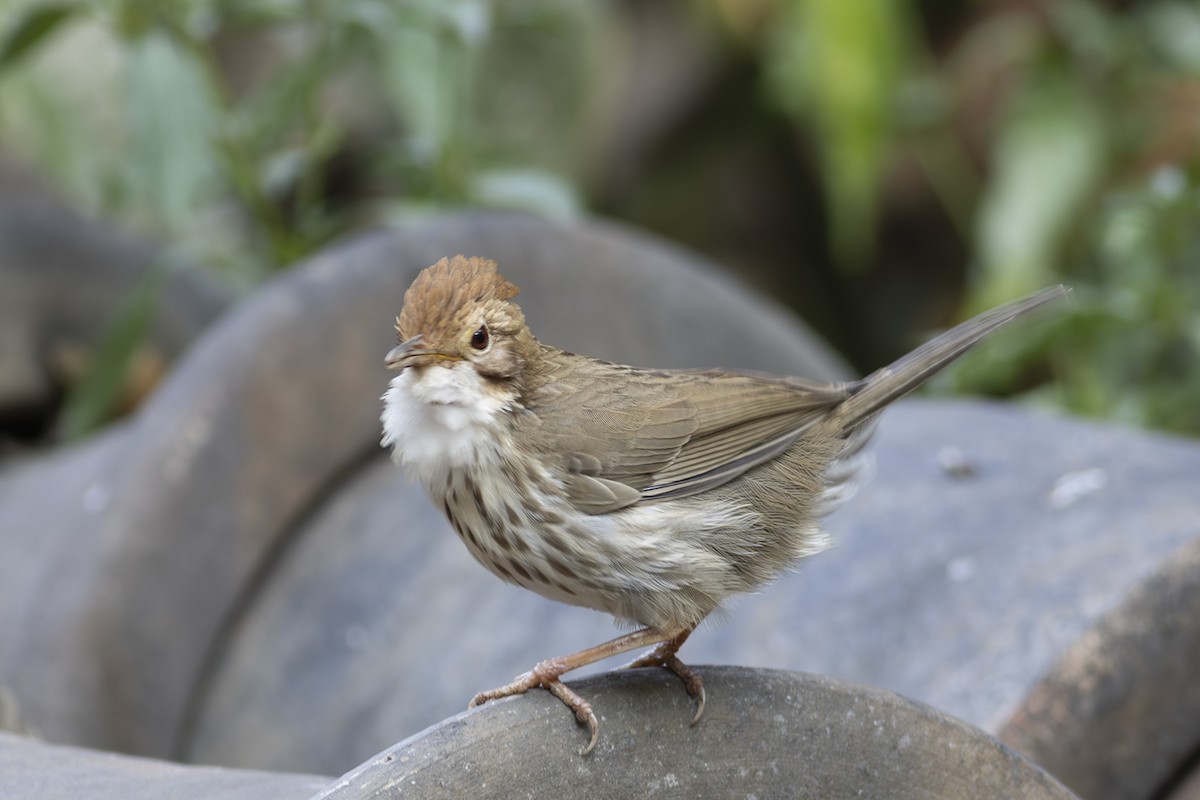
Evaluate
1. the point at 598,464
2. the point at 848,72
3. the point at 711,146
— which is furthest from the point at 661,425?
the point at 711,146

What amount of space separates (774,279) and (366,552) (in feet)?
15.6

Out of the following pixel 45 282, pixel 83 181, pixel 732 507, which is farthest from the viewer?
pixel 83 181

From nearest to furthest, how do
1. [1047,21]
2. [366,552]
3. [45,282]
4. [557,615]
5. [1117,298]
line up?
[557,615] < [366,552] < [1117,298] < [45,282] < [1047,21]

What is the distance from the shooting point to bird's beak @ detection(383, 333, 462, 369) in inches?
65.9

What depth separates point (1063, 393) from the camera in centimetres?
401

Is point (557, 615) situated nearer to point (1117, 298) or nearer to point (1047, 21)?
point (1117, 298)

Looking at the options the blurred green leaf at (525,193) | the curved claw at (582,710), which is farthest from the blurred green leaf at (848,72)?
the curved claw at (582,710)

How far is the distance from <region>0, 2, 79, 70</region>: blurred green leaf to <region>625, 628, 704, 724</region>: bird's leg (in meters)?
2.46

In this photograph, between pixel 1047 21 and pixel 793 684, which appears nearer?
pixel 793 684

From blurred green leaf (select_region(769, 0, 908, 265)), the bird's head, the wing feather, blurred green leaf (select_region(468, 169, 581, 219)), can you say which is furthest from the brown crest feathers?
blurred green leaf (select_region(769, 0, 908, 265))

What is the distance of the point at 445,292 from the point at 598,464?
0.32m

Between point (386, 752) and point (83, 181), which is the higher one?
point (83, 181)

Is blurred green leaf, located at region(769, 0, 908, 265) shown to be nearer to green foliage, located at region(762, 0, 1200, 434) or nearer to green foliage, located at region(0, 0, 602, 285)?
green foliage, located at region(762, 0, 1200, 434)

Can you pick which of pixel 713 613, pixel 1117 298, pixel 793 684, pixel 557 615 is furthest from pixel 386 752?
pixel 1117 298
